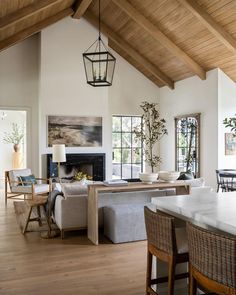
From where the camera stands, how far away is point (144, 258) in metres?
3.84

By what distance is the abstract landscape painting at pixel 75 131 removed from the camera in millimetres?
8484

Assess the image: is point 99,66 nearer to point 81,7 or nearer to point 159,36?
point 159,36

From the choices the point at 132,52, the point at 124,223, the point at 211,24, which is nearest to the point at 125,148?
the point at 132,52

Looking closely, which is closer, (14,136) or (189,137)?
(189,137)

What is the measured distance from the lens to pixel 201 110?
8336mm

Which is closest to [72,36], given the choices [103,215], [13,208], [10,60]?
[10,60]

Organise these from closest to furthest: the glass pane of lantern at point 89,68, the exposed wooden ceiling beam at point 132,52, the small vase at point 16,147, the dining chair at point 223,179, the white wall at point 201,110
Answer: the glass pane of lantern at point 89,68 < the dining chair at point 223,179 < the white wall at point 201,110 < the exposed wooden ceiling beam at point 132,52 < the small vase at point 16,147

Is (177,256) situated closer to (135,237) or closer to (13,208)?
(135,237)

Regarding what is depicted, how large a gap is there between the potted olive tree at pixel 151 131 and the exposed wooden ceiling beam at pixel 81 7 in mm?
3217

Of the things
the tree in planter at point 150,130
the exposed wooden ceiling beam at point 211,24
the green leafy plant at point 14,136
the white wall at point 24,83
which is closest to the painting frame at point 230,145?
the exposed wooden ceiling beam at point 211,24

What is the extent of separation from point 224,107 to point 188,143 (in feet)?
5.47

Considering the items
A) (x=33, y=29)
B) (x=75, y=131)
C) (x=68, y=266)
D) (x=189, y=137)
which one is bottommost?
(x=68, y=266)

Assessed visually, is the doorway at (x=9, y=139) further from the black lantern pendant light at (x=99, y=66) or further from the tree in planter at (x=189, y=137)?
the black lantern pendant light at (x=99, y=66)

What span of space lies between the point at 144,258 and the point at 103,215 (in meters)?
1.08
